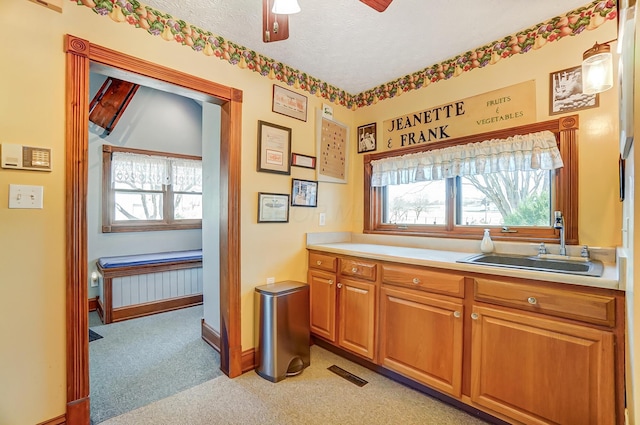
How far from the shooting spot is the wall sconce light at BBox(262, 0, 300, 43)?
115 centimetres

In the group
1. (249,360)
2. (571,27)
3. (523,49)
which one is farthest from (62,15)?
(571,27)

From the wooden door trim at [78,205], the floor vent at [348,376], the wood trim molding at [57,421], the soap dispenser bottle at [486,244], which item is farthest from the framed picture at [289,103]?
the wood trim molding at [57,421]

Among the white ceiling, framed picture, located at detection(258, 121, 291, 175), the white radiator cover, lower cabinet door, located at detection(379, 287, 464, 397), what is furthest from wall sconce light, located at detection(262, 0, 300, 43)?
the white radiator cover

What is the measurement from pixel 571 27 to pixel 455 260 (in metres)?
1.64

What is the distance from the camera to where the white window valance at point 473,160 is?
74.5 inches

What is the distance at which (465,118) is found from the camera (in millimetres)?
2287

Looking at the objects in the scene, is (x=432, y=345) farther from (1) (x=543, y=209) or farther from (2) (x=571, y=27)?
(2) (x=571, y=27)

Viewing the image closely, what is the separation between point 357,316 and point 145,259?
272 centimetres

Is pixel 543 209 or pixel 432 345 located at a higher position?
pixel 543 209

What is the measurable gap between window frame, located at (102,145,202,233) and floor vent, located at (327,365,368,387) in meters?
3.13

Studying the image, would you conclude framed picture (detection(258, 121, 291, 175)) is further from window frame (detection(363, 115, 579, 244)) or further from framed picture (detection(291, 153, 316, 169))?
window frame (detection(363, 115, 579, 244))

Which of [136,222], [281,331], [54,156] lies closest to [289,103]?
[54,156]

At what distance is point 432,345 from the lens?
72.4 inches

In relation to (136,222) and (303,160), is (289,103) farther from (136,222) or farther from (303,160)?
(136,222)
